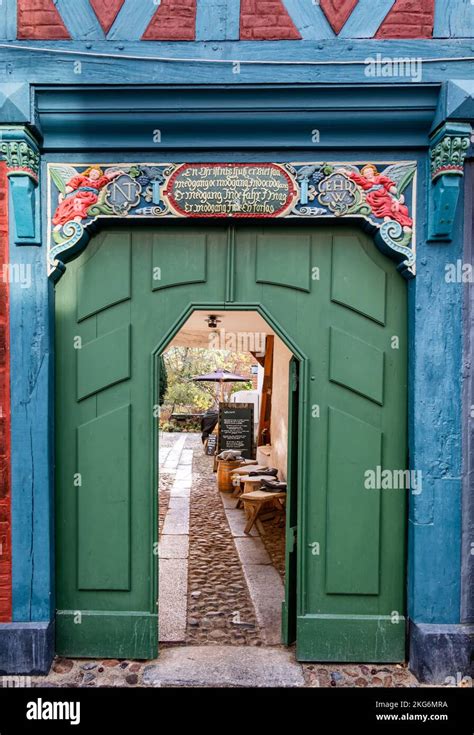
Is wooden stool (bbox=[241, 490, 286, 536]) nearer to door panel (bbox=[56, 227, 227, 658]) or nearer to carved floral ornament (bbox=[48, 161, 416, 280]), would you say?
door panel (bbox=[56, 227, 227, 658])

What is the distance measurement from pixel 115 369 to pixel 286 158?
2102 mm

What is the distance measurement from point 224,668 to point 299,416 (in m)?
2.00

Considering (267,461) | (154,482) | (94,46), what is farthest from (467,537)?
(267,461)

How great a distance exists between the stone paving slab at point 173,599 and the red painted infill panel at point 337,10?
16.3 feet

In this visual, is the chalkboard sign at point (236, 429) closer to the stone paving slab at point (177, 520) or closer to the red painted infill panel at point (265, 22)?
the stone paving slab at point (177, 520)

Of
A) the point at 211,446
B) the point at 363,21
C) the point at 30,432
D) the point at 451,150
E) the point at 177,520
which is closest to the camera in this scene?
the point at 451,150

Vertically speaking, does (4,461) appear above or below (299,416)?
below

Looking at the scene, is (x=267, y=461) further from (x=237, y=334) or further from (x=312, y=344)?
(x=312, y=344)

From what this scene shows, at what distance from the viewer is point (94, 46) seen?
326 centimetres

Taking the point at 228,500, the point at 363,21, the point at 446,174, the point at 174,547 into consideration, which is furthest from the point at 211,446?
the point at 363,21

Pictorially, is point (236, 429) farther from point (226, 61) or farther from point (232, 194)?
point (226, 61)

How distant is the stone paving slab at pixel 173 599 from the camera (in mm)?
3879

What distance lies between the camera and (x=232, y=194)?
340cm

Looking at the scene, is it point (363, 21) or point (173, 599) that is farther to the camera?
point (173, 599)
